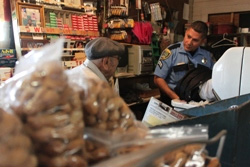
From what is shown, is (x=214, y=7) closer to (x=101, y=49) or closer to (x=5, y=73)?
(x=101, y=49)

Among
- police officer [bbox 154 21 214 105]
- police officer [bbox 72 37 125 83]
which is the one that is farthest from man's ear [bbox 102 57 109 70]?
police officer [bbox 154 21 214 105]

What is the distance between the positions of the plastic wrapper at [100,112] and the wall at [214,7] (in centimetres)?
522

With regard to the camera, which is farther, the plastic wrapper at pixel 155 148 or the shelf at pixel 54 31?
the shelf at pixel 54 31

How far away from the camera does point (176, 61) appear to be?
2600mm

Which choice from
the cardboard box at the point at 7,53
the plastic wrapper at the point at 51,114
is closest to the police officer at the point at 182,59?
the cardboard box at the point at 7,53

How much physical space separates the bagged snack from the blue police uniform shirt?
7.42 feet

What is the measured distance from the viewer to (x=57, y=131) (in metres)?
0.45

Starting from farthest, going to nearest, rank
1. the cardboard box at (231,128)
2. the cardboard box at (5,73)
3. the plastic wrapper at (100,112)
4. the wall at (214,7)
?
the wall at (214,7) → the cardboard box at (5,73) → the cardboard box at (231,128) → the plastic wrapper at (100,112)

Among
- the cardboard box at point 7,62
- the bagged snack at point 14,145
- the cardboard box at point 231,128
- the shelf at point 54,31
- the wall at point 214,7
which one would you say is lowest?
the cardboard box at point 231,128

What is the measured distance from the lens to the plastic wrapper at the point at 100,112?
529 mm

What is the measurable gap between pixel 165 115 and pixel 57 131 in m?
0.68

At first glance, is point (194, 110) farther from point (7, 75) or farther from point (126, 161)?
point (7, 75)

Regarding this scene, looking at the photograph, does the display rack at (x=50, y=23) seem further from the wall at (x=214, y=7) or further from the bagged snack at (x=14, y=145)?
the wall at (x=214, y=7)

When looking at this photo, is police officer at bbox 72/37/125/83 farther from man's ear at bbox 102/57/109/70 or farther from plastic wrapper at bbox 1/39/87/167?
plastic wrapper at bbox 1/39/87/167
